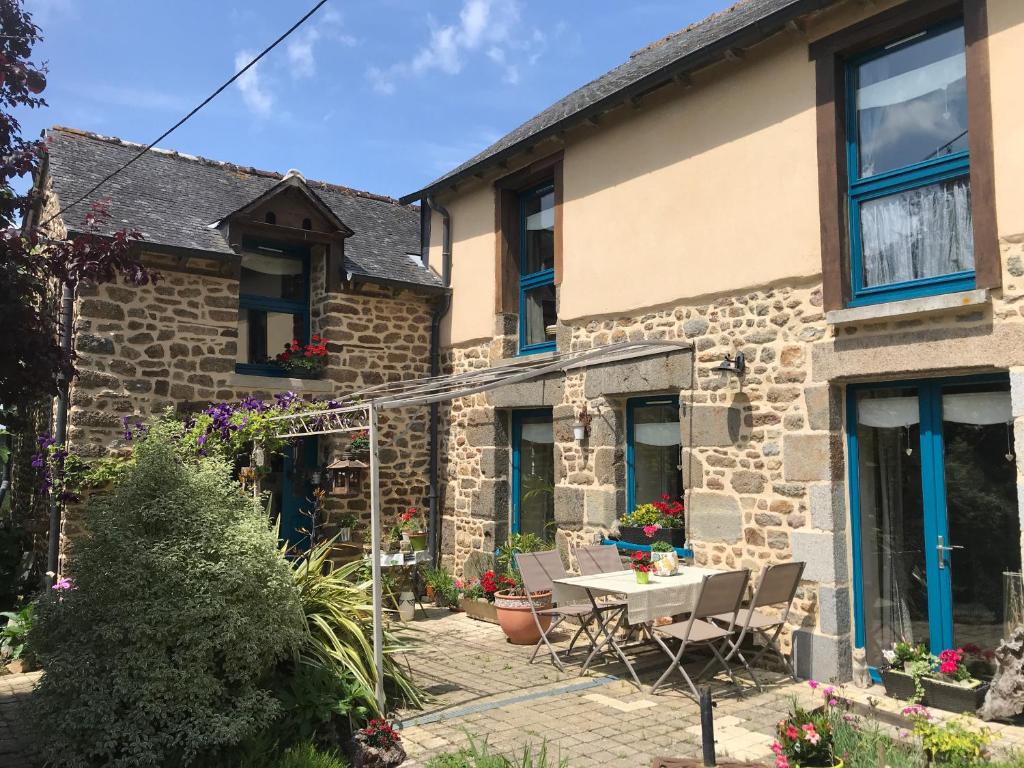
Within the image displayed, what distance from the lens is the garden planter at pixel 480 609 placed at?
26.4ft

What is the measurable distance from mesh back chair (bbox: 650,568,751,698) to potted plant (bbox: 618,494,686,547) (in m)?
1.19

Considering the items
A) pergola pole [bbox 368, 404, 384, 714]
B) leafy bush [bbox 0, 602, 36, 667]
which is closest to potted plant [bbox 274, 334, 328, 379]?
leafy bush [bbox 0, 602, 36, 667]

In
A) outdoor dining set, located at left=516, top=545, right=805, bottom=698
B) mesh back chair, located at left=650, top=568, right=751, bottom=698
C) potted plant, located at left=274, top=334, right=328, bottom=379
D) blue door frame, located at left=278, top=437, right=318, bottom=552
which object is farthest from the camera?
potted plant, located at left=274, top=334, right=328, bottom=379

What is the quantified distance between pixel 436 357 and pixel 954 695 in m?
6.44

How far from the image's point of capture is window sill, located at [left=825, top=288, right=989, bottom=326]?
493 centimetres

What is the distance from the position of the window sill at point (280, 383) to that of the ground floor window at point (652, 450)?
338 centimetres

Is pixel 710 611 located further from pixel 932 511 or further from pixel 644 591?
pixel 932 511

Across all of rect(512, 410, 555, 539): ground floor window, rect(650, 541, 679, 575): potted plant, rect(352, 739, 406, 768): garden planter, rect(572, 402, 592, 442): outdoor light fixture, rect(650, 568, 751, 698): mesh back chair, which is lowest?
rect(352, 739, 406, 768): garden planter

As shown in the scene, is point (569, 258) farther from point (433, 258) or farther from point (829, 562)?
point (829, 562)

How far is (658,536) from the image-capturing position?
6.88 metres

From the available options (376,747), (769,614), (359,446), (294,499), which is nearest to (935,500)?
(769,614)

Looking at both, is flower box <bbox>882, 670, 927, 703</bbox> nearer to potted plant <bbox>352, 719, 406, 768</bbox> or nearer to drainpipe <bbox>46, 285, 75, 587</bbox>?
potted plant <bbox>352, 719, 406, 768</bbox>

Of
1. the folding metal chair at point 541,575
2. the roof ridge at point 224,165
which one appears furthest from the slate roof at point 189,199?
the folding metal chair at point 541,575

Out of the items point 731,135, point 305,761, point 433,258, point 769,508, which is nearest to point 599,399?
point 769,508
